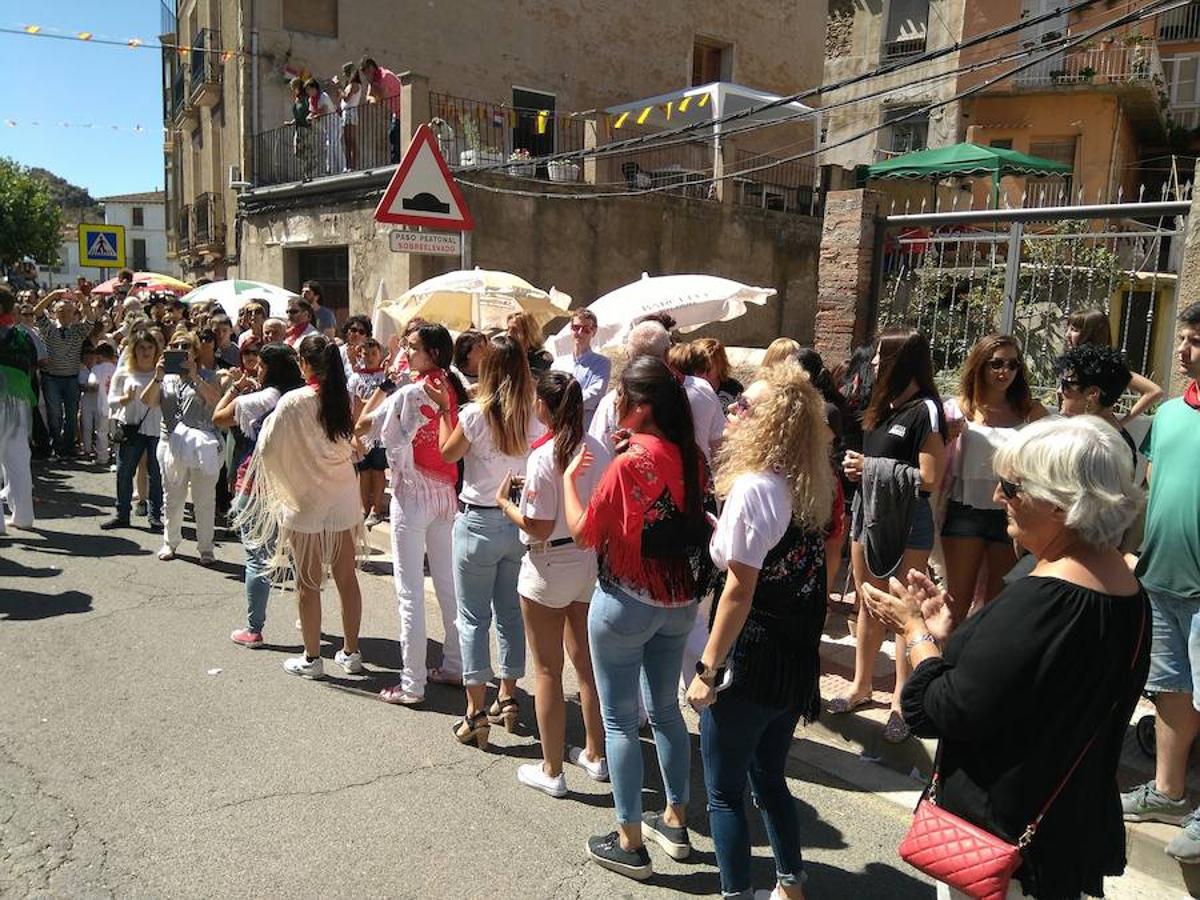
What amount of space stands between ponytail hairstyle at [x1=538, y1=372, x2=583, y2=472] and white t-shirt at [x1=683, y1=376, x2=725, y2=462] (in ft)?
4.15

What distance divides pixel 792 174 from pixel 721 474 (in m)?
17.4

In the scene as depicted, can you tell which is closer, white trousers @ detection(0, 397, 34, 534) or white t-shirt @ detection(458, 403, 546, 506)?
white t-shirt @ detection(458, 403, 546, 506)

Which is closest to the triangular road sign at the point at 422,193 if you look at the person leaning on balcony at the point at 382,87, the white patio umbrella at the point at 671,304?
the white patio umbrella at the point at 671,304

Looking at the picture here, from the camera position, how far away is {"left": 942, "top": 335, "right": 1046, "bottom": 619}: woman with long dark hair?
4582 mm

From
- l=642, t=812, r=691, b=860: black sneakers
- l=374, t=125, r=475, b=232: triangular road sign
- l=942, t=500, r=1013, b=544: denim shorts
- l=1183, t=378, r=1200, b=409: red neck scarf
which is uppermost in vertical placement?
l=374, t=125, r=475, b=232: triangular road sign

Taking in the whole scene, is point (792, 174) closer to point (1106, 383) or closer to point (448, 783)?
point (1106, 383)

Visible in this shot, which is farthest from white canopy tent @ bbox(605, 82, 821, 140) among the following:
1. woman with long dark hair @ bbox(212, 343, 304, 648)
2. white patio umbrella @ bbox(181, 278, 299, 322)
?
woman with long dark hair @ bbox(212, 343, 304, 648)

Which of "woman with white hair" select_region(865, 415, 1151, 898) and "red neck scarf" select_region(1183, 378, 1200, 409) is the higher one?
"red neck scarf" select_region(1183, 378, 1200, 409)

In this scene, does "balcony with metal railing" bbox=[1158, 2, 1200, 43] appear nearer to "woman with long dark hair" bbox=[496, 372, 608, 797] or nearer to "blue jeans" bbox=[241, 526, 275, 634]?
"woman with long dark hair" bbox=[496, 372, 608, 797]

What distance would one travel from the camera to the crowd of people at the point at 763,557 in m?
2.10

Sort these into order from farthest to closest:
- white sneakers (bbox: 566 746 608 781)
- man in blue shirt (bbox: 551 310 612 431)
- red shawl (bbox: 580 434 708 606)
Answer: man in blue shirt (bbox: 551 310 612 431) → white sneakers (bbox: 566 746 608 781) → red shawl (bbox: 580 434 708 606)

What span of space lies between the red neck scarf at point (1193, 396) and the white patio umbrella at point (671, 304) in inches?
168

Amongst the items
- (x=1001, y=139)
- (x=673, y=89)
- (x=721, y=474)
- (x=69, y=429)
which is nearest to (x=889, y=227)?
(x=721, y=474)

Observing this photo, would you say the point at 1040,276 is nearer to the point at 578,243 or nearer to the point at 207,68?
the point at 578,243
